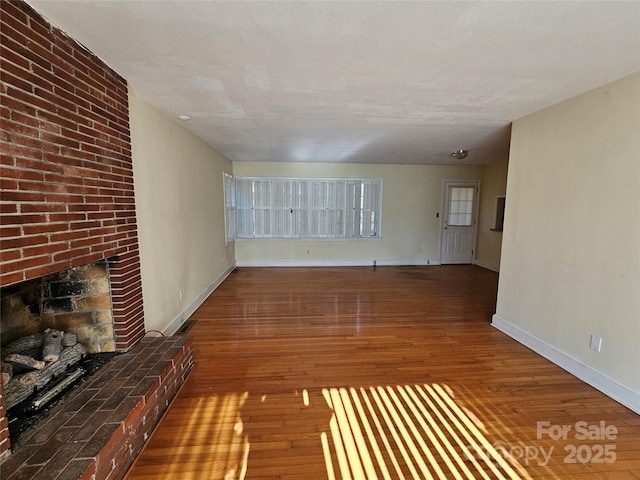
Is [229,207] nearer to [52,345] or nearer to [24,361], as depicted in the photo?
[52,345]

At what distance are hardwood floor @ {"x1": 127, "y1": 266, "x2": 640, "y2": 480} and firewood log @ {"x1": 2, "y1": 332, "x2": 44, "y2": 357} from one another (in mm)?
951

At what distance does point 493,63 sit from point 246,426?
9.29ft

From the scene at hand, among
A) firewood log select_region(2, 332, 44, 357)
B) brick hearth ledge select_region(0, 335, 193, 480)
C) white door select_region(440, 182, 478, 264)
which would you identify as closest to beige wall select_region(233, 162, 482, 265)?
white door select_region(440, 182, 478, 264)

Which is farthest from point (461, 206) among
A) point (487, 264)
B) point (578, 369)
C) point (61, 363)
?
point (61, 363)

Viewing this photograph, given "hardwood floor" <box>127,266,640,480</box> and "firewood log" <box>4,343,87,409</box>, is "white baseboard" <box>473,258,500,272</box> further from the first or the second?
"firewood log" <box>4,343,87,409</box>

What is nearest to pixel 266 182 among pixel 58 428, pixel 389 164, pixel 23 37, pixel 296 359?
pixel 389 164

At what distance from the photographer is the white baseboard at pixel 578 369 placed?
6.56ft

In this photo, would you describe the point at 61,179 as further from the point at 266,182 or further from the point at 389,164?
the point at 389,164

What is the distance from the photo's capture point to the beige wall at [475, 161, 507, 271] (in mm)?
5887

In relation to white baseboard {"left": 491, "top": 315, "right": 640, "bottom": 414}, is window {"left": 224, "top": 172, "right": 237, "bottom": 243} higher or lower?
higher

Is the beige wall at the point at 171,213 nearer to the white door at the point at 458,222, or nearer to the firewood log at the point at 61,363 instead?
the firewood log at the point at 61,363

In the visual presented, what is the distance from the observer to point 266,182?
6.17 metres

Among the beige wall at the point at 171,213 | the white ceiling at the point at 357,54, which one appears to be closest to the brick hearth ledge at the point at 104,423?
the beige wall at the point at 171,213

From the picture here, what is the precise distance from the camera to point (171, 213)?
3.09 m
